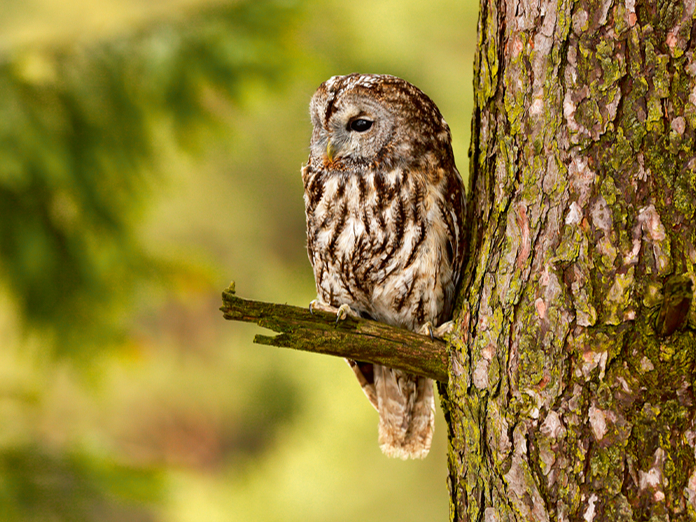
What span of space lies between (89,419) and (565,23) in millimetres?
5780

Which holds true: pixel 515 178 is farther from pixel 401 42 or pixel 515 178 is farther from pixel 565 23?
pixel 401 42

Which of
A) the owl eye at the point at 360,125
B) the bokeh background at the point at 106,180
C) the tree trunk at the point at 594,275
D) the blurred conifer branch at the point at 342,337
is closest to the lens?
the tree trunk at the point at 594,275

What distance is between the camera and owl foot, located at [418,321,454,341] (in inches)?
57.7

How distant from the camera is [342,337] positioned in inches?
51.1

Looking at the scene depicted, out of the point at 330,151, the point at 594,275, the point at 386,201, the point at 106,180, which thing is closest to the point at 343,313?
the point at 386,201

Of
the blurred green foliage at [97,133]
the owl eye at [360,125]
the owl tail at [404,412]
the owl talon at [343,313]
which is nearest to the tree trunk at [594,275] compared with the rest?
the owl talon at [343,313]

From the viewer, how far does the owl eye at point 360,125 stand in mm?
1593

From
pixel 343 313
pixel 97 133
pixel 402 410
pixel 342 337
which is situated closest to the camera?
pixel 342 337

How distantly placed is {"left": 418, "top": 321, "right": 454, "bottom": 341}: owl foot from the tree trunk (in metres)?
0.22

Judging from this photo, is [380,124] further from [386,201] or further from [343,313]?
[343,313]

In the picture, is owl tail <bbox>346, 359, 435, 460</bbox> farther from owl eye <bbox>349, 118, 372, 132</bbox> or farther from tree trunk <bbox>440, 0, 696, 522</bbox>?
owl eye <bbox>349, 118, 372, 132</bbox>

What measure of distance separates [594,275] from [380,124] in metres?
0.68

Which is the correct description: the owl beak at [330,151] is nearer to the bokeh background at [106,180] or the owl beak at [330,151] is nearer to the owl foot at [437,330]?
the bokeh background at [106,180]

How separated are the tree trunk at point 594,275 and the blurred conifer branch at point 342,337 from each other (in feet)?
0.44
